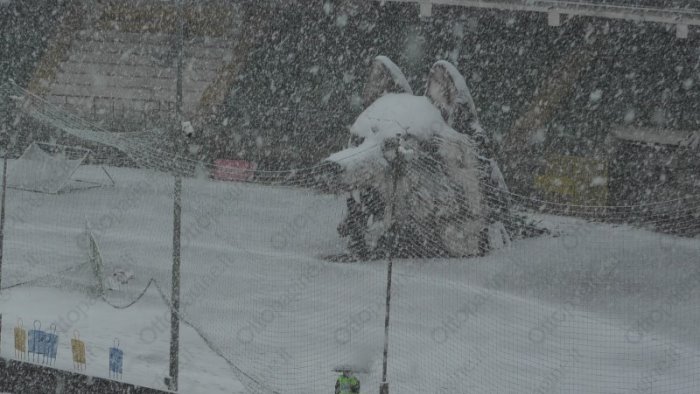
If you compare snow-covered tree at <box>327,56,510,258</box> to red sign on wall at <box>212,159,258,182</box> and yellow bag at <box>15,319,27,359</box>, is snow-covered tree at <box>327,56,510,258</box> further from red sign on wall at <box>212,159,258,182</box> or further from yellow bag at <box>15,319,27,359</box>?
yellow bag at <box>15,319,27,359</box>

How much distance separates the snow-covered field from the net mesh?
4 cm

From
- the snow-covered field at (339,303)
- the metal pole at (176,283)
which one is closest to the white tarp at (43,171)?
the snow-covered field at (339,303)

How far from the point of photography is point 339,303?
14.5 m

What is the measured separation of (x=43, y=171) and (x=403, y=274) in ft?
30.3

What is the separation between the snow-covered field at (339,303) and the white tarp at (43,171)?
19.7 inches

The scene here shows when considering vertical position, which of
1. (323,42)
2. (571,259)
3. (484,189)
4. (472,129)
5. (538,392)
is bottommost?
(538,392)

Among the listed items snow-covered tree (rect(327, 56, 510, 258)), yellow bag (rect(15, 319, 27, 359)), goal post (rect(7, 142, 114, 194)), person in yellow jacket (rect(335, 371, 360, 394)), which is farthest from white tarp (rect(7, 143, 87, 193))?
person in yellow jacket (rect(335, 371, 360, 394))

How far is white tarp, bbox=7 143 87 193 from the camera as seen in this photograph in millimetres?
20359

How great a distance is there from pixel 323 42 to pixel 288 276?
12.2 m

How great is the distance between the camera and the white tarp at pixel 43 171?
20.4m

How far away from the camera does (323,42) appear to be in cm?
2645

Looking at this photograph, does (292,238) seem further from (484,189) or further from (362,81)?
(362,81)

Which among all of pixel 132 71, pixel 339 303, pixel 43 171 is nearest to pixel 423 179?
pixel 339 303

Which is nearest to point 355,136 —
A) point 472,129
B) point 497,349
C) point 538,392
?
point 472,129
